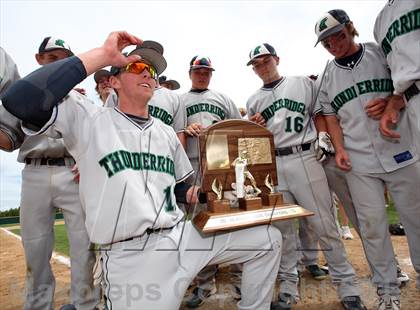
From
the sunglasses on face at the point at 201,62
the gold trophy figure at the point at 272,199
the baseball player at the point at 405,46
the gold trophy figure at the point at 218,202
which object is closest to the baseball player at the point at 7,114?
the gold trophy figure at the point at 218,202

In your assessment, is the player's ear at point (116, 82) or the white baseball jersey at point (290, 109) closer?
the player's ear at point (116, 82)

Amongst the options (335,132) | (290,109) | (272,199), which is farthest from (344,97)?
(272,199)

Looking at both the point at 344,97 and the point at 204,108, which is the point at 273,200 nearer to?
the point at 344,97

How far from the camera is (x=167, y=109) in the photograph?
285 centimetres

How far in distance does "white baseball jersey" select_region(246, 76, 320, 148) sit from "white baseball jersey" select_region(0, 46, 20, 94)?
2060mm

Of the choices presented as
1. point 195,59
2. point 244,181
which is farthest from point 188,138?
point 244,181

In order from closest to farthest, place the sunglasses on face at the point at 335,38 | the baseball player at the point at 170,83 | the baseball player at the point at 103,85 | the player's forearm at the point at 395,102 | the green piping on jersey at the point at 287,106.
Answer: the player's forearm at the point at 395,102 < the sunglasses on face at the point at 335,38 < the green piping on jersey at the point at 287,106 < the baseball player at the point at 103,85 < the baseball player at the point at 170,83

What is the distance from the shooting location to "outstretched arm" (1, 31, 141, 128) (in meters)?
1.37

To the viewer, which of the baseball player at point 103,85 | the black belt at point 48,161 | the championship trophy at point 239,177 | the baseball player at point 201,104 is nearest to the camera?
the championship trophy at point 239,177

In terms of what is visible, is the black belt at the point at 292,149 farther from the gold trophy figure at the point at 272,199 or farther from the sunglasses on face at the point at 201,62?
the sunglasses on face at the point at 201,62

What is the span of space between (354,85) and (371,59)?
0.27 meters

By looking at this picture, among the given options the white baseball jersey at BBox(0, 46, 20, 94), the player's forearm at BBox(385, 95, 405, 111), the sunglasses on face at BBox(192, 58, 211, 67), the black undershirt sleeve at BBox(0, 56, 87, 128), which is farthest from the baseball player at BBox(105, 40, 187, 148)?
the player's forearm at BBox(385, 95, 405, 111)

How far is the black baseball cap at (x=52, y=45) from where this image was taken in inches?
97.9

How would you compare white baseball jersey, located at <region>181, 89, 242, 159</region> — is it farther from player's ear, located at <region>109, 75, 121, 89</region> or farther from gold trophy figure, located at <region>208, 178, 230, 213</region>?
player's ear, located at <region>109, 75, 121, 89</region>
